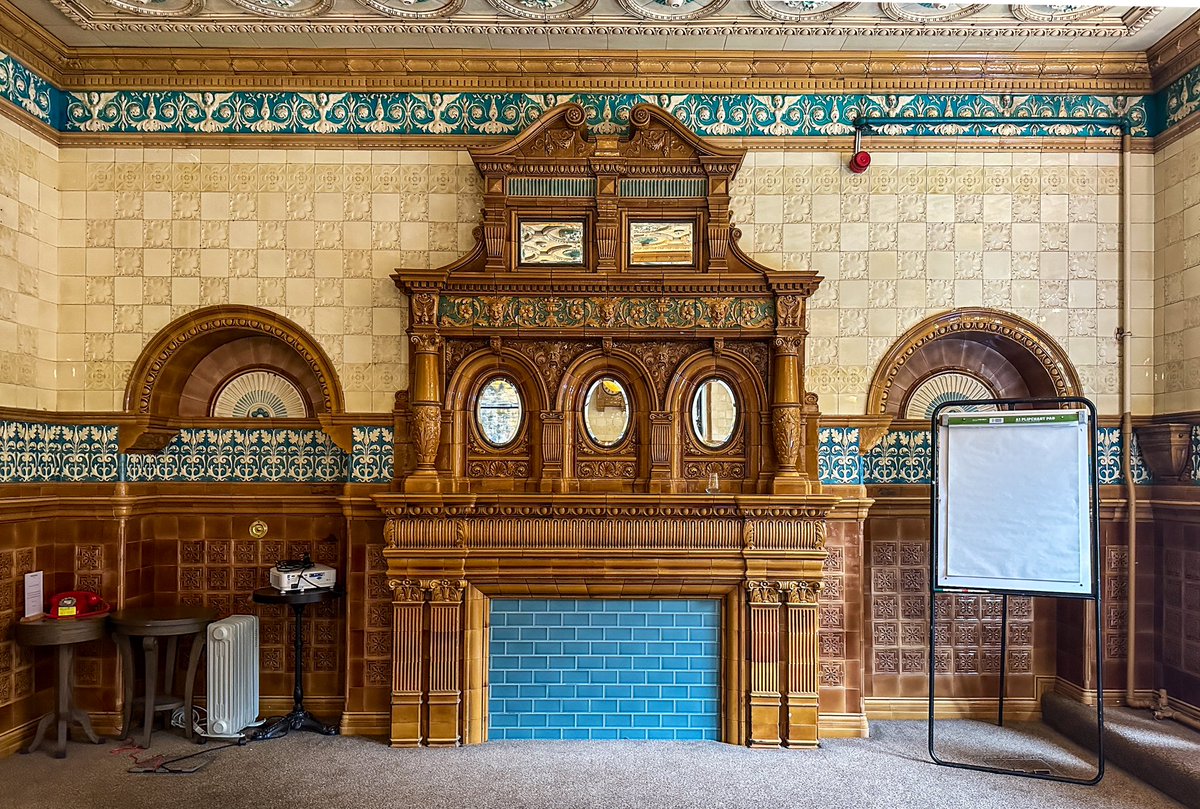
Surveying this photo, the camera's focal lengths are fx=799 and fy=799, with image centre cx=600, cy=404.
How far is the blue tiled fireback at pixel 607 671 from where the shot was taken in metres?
4.97

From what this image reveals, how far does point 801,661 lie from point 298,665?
3.16 meters

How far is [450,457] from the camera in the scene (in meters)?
5.05

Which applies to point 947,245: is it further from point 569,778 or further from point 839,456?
point 569,778

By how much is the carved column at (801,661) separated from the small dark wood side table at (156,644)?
3576 mm

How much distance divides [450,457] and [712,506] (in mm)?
1667

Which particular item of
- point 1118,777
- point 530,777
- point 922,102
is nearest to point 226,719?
point 530,777

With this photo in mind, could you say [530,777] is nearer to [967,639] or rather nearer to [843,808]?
[843,808]

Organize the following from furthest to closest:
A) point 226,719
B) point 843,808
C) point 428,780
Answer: point 226,719 < point 428,780 < point 843,808

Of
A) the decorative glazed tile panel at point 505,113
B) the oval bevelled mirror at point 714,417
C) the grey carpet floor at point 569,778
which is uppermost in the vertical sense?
the decorative glazed tile panel at point 505,113

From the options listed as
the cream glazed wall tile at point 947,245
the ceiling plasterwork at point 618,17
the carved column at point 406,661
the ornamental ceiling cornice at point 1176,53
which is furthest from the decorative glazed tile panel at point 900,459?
the carved column at point 406,661

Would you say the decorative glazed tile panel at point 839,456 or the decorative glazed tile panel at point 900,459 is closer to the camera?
the decorative glazed tile panel at point 839,456

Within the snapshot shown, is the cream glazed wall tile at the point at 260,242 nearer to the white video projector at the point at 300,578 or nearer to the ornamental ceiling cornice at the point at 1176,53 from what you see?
the white video projector at the point at 300,578

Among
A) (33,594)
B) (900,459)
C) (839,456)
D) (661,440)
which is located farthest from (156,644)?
(900,459)

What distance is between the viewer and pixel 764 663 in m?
4.92
